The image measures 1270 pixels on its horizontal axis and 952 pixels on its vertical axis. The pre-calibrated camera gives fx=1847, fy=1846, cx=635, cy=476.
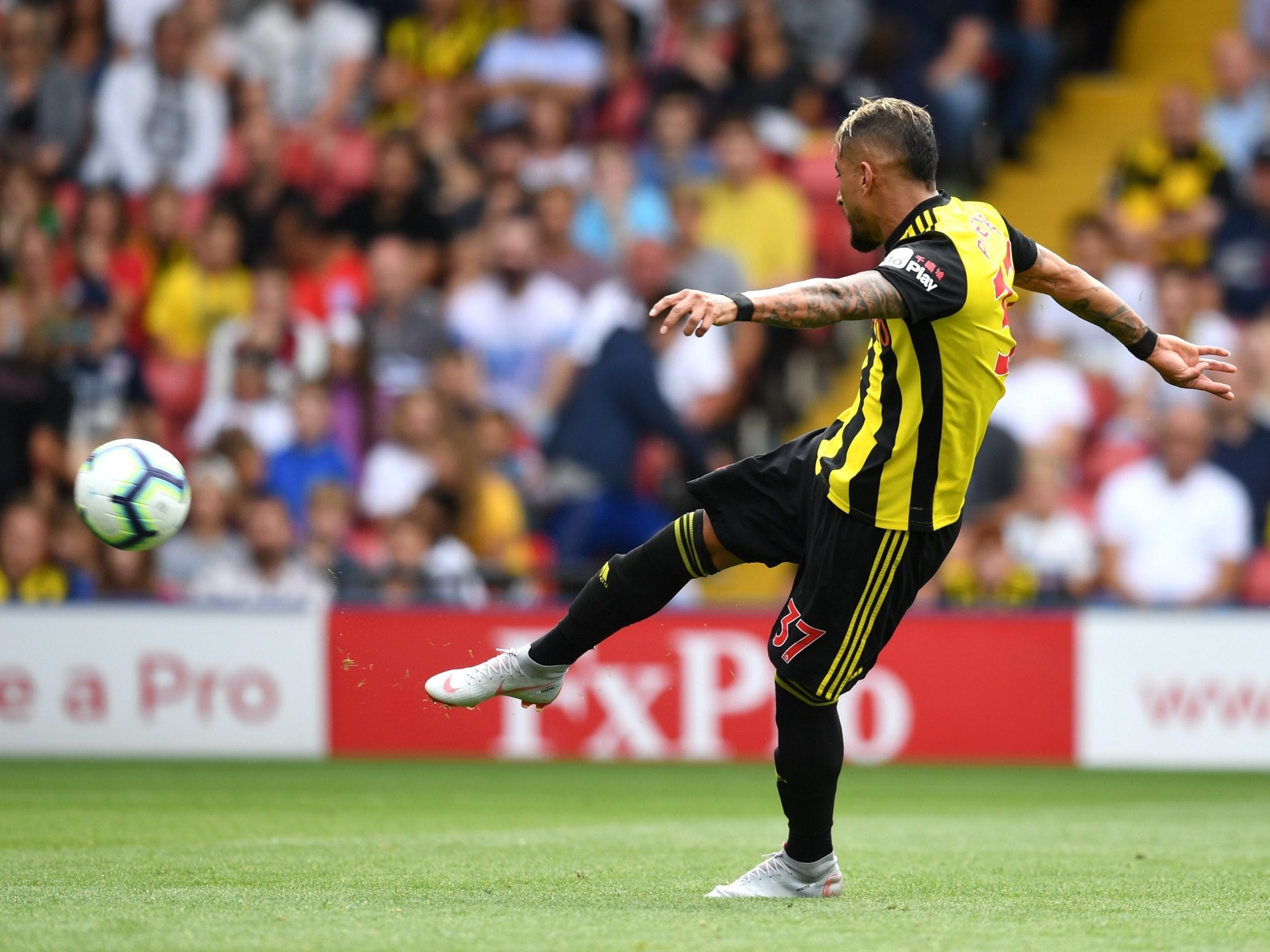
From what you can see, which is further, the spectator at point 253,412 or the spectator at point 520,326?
the spectator at point 520,326

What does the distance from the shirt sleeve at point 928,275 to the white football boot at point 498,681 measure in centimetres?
171

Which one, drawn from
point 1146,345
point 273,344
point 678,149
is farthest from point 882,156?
point 678,149

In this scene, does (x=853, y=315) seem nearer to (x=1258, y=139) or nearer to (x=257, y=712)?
(x=257, y=712)

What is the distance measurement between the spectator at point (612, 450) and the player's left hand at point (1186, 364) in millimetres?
6250

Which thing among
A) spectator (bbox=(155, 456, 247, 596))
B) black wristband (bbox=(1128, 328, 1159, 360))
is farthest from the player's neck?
spectator (bbox=(155, 456, 247, 596))

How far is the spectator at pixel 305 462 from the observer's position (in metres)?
13.0

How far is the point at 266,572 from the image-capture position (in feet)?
40.2

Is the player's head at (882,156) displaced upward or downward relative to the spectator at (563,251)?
downward

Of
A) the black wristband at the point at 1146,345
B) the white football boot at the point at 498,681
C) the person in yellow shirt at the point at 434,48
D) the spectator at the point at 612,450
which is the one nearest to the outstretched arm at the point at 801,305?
the black wristband at the point at 1146,345

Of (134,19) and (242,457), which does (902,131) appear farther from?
(134,19)

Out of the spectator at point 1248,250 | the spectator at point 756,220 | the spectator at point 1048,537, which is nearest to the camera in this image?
the spectator at point 1048,537

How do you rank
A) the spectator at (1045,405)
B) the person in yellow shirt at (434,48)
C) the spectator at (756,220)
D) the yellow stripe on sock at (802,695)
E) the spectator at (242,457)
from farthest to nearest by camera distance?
the person in yellow shirt at (434,48)
the spectator at (756,220)
the spectator at (242,457)
the spectator at (1045,405)
the yellow stripe on sock at (802,695)

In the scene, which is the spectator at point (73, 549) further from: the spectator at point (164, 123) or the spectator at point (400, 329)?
the spectator at point (164, 123)

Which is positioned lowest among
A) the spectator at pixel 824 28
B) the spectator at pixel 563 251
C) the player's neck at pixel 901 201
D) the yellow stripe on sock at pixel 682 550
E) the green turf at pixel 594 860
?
the green turf at pixel 594 860
